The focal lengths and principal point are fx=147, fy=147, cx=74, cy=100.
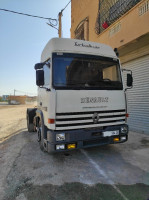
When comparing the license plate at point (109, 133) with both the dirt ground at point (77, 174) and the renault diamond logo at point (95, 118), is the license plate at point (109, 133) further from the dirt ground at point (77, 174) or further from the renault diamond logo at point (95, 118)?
the dirt ground at point (77, 174)

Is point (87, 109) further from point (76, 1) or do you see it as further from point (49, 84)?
point (76, 1)

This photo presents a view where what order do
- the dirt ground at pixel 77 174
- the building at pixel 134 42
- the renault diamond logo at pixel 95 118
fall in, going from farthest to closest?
the building at pixel 134 42
the renault diamond logo at pixel 95 118
the dirt ground at pixel 77 174

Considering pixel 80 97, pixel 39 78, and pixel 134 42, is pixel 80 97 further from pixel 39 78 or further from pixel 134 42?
pixel 134 42

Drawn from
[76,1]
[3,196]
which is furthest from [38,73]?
[76,1]

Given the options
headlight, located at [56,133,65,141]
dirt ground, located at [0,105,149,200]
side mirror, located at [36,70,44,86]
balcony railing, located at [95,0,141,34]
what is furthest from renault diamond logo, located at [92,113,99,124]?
balcony railing, located at [95,0,141,34]

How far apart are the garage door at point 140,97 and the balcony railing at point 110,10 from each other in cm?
264

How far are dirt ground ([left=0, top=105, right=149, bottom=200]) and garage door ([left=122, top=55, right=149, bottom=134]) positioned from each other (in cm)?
228

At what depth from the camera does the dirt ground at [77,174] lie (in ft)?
8.53

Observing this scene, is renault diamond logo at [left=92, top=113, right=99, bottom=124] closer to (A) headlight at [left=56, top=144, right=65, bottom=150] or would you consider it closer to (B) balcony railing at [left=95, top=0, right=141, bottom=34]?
(A) headlight at [left=56, top=144, right=65, bottom=150]

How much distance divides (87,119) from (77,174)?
126cm

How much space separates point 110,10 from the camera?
8758 millimetres

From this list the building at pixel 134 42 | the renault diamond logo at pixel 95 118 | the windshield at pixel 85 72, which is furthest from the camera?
the building at pixel 134 42

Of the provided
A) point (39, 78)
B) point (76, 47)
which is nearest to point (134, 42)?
point (76, 47)

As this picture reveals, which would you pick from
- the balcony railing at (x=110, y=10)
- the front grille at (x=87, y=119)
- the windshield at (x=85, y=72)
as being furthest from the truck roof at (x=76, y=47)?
the balcony railing at (x=110, y=10)
